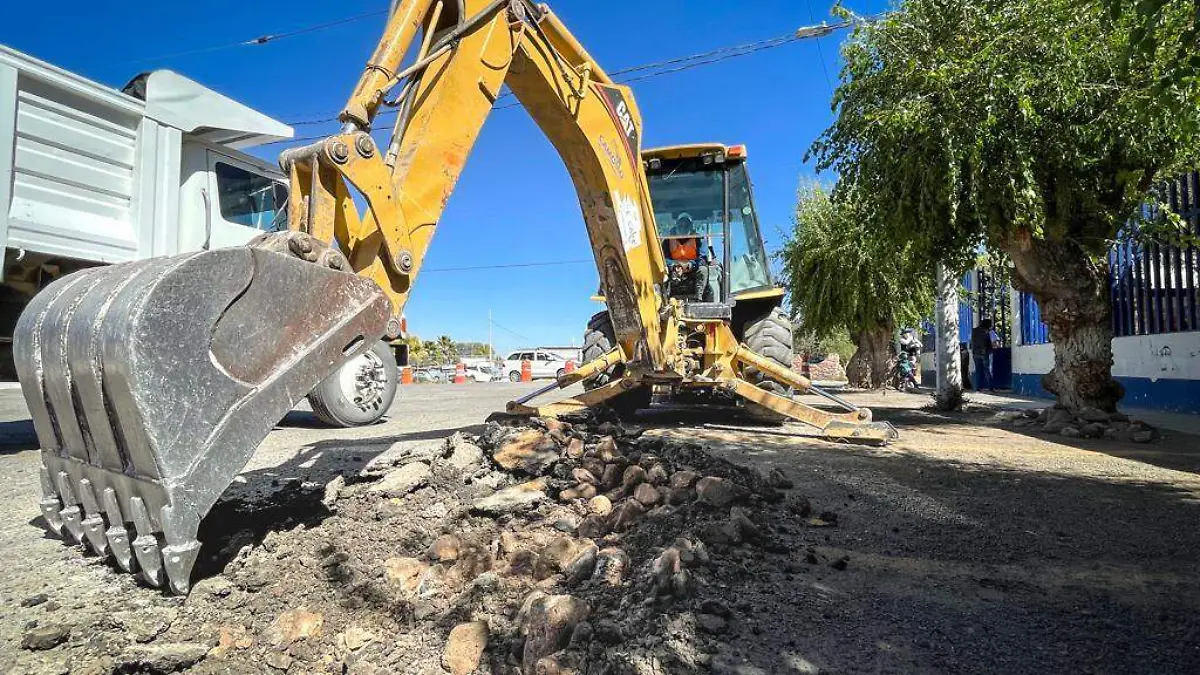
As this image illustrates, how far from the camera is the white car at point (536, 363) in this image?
3272 cm

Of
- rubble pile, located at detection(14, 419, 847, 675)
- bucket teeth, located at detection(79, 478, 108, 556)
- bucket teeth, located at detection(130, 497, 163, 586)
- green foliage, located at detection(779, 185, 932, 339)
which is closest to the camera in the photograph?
rubble pile, located at detection(14, 419, 847, 675)

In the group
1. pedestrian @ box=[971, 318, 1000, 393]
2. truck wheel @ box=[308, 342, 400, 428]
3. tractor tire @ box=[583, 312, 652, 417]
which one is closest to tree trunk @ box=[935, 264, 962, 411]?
pedestrian @ box=[971, 318, 1000, 393]

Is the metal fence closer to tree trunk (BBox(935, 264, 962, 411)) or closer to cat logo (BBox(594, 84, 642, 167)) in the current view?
tree trunk (BBox(935, 264, 962, 411))

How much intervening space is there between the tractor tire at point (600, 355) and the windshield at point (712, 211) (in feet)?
3.94

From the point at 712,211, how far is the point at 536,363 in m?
27.1

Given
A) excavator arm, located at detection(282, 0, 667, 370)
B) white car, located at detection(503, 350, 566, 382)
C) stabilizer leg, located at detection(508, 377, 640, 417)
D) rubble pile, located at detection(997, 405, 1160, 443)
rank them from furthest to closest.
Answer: white car, located at detection(503, 350, 566, 382), rubble pile, located at detection(997, 405, 1160, 443), stabilizer leg, located at detection(508, 377, 640, 417), excavator arm, located at detection(282, 0, 667, 370)

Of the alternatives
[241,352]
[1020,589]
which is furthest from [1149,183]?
[241,352]

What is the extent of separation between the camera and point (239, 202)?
6.77 m

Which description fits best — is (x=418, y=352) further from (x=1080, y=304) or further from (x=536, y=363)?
(x=1080, y=304)

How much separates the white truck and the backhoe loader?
3.06 metres

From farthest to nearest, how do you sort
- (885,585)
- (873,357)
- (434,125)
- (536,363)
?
(536,363)
(873,357)
(434,125)
(885,585)

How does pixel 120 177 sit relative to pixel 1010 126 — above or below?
below

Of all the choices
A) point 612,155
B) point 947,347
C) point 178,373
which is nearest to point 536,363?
point 947,347

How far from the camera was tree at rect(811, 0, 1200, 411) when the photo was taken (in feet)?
21.0
